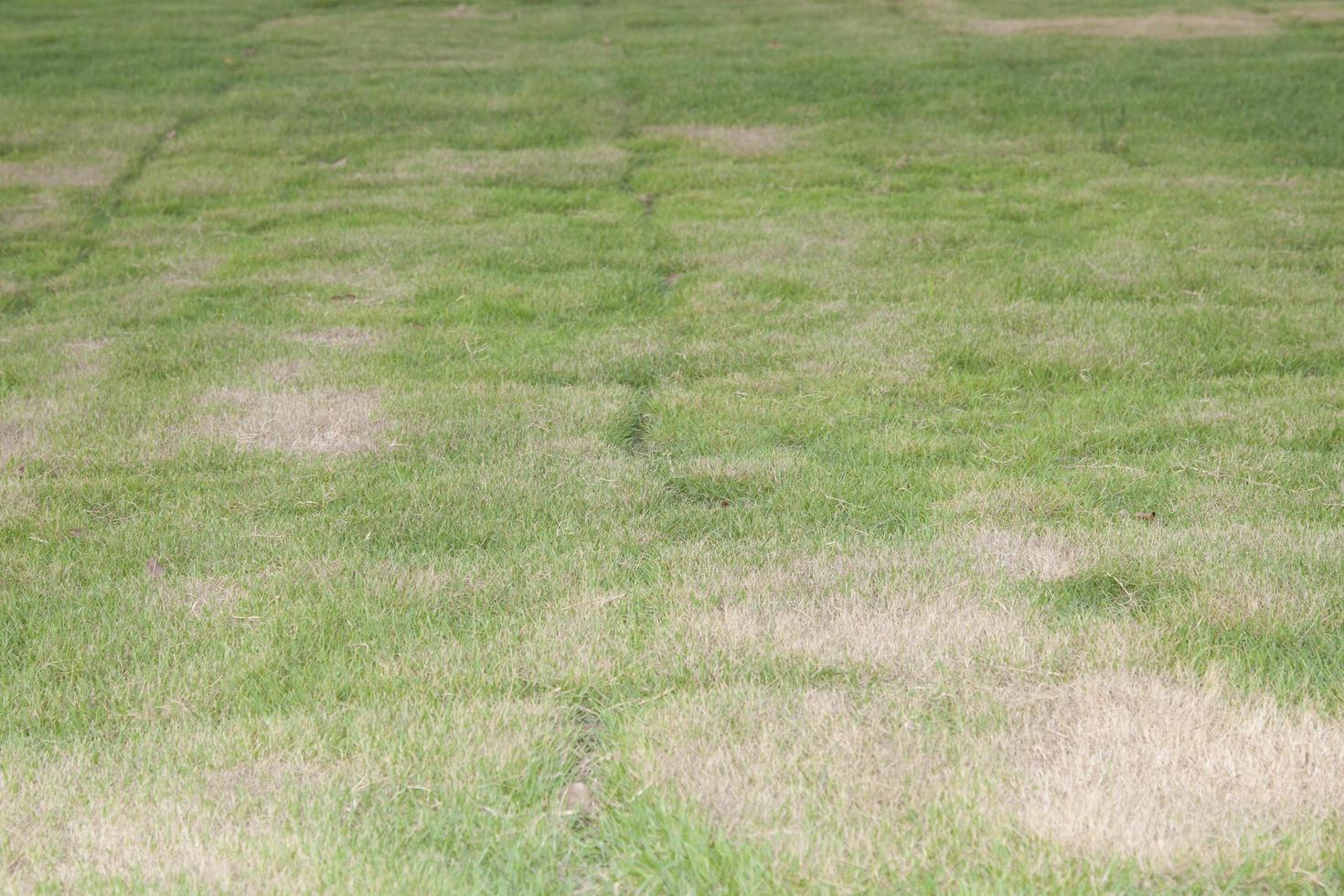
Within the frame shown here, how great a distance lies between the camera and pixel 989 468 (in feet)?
20.8

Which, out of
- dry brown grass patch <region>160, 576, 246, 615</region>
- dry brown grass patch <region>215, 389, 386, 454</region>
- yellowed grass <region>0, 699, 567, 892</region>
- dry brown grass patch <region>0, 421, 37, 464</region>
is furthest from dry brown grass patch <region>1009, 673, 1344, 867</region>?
dry brown grass patch <region>0, 421, 37, 464</region>

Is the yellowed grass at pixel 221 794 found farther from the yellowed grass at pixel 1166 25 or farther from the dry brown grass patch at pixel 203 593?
the yellowed grass at pixel 1166 25

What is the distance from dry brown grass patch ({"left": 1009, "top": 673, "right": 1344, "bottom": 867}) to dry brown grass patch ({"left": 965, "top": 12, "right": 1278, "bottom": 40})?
2029 centimetres

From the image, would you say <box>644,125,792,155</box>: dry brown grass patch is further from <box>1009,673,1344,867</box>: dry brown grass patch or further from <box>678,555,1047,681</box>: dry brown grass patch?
<box>1009,673,1344,867</box>: dry brown grass patch

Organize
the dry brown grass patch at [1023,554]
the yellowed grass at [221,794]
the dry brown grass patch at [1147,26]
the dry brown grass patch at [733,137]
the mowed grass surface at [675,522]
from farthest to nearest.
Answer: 1. the dry brown grass patch at [1147,26]
2. the dry brown grass patch at [733,137]
3. the dry brown grass patch at [1023,554]
4. the mowed grass surface at [675,522]
5. the yellowed grass at [221,794]

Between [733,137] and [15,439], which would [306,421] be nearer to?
[15,439]

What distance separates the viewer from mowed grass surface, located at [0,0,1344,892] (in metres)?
3.57

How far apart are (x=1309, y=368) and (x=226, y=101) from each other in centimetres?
1492

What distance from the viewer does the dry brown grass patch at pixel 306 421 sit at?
6.82 metres

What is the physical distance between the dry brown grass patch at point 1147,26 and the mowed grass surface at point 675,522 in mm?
8437

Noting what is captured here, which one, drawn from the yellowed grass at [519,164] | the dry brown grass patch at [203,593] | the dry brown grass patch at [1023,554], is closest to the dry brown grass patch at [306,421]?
the dry brown grass patch at [203,593]

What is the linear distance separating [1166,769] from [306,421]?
5.02 meters

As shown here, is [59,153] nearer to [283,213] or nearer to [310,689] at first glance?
[283,213]

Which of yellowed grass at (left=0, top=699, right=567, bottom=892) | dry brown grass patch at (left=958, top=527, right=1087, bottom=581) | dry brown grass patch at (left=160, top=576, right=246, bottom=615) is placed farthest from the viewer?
dry brown grass patch at (left=958, top=527, right=1087, bottom=581)
